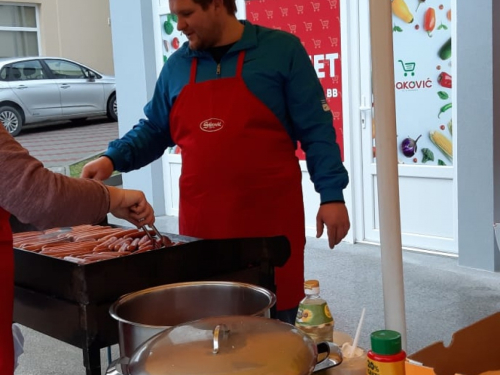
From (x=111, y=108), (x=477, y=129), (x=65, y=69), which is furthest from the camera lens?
(x=111, y=108)

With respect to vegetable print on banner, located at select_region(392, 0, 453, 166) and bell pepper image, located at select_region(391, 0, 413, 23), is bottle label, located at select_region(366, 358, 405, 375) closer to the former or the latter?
vegetable print on banner, located at select_region(392, 0, 453, 166)

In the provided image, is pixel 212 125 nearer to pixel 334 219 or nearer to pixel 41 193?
pixel 334 219

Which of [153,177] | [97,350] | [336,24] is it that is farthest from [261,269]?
[153,177]

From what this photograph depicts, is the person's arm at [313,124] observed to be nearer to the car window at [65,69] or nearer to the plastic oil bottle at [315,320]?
the plastic oil bottle at [315,320]

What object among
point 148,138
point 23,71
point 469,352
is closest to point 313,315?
point 469,352

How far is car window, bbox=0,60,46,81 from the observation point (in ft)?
32.2

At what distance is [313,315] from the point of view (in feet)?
4.78

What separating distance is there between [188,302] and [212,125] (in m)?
0.81

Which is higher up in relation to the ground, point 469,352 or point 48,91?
point 48,91

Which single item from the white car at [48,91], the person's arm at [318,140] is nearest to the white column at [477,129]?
the person's arm at [318,140]

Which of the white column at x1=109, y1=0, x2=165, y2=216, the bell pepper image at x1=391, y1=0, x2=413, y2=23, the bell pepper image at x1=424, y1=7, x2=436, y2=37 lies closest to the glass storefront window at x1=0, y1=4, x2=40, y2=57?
the white column at x1=109, y1=0, x2=165, y2=216

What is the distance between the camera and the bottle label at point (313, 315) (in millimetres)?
1452

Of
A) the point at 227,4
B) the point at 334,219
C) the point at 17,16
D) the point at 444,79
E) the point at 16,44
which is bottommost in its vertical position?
the point at 334,219

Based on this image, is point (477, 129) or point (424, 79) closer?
point (477, 129)
